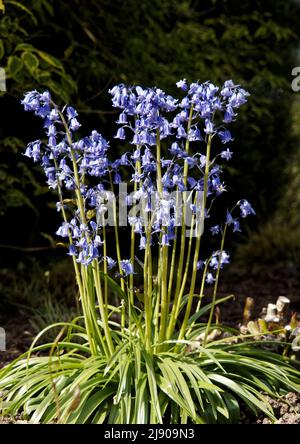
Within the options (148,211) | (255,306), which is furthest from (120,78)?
(148,211)

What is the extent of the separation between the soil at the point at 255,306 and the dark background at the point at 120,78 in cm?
12

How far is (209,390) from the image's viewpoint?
3047mm

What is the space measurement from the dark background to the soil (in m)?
0.12

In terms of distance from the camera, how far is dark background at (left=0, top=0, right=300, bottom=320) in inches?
211

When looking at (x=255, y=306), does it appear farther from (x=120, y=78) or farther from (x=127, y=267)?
(x=127, y=267)

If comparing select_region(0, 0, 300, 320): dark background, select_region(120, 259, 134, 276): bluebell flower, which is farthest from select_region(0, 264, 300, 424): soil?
select_region(120, 259, 134, 276): bluebell flower

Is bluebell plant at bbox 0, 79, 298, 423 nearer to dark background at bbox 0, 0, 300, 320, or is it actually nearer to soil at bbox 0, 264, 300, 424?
soil at bbox 0, 264, 300, 424

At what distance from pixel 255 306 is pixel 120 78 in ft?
7.39

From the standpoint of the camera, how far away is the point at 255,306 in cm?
538

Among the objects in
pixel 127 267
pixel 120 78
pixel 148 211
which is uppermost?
pixel 120 78

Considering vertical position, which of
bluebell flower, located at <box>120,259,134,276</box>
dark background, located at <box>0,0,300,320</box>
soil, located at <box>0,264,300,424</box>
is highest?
dark background, located at <box>0,0,300,320</box>

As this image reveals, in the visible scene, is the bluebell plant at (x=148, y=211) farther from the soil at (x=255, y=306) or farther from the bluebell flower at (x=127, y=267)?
the soil at (x=255, y=306)

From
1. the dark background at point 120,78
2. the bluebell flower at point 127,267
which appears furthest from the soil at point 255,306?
the bluebell flower at point 127,267
